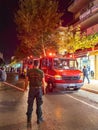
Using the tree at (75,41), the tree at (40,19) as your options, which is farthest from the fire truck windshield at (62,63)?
the tree at (40,19)

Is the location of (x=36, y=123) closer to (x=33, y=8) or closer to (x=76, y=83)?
(x=76, y=83)

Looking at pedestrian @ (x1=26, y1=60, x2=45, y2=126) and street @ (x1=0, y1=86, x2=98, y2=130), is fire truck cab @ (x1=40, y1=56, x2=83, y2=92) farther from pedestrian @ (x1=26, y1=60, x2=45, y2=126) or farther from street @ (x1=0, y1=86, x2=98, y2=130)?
pedestrian @ (x1=26, y1=60, x2=45, y2=126)

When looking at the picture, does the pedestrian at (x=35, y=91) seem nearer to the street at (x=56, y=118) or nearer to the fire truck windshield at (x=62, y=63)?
the street at (x=56, y=118)

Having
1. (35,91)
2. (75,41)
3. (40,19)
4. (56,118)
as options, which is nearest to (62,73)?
(56,118)

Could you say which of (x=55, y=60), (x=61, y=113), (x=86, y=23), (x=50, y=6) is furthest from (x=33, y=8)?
(x=61, y=113)

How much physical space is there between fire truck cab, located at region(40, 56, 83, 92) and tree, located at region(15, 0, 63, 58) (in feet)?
70.9

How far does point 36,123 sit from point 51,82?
10615 mm

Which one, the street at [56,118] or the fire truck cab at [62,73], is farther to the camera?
the fire truck cab at [62,73]

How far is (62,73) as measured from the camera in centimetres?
1966

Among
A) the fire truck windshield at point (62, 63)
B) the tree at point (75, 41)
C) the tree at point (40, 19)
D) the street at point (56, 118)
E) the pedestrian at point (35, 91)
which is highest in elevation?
the tree at point (40, 19)

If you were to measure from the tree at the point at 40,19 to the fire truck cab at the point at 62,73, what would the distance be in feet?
70.9

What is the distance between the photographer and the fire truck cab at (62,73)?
19656 millimetres

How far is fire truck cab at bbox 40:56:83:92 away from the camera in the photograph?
19656 mm

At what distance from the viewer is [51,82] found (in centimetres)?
2020
